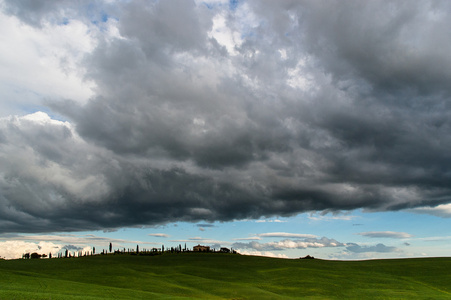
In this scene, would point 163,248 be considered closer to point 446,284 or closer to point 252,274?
point 252,274

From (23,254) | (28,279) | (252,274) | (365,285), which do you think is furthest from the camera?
(23,254)

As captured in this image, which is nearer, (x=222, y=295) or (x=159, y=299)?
(x=159, y=299)

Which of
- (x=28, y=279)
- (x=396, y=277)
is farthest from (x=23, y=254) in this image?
(x=396, y=277)

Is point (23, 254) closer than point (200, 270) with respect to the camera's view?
No

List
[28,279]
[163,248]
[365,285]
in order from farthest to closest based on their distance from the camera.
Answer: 1. [163,248]
2. [365,285]
3. [28,279]

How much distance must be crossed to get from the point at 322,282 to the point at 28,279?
50591mm

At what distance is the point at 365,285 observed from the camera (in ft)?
220

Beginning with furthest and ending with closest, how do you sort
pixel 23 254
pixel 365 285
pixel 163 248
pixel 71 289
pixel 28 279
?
pixel 163 248, pixel 23 254, pixel 365 285, pixel 28 279, pixel 71 289

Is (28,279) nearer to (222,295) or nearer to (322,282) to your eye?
(222,295)

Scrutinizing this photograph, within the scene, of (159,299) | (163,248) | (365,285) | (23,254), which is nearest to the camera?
(159,299)

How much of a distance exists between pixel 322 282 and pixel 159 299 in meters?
38.3

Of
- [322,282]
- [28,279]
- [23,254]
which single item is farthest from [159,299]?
[23,254]

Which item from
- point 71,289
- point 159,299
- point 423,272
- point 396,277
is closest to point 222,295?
point 159,299

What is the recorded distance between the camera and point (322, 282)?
6831 cm
